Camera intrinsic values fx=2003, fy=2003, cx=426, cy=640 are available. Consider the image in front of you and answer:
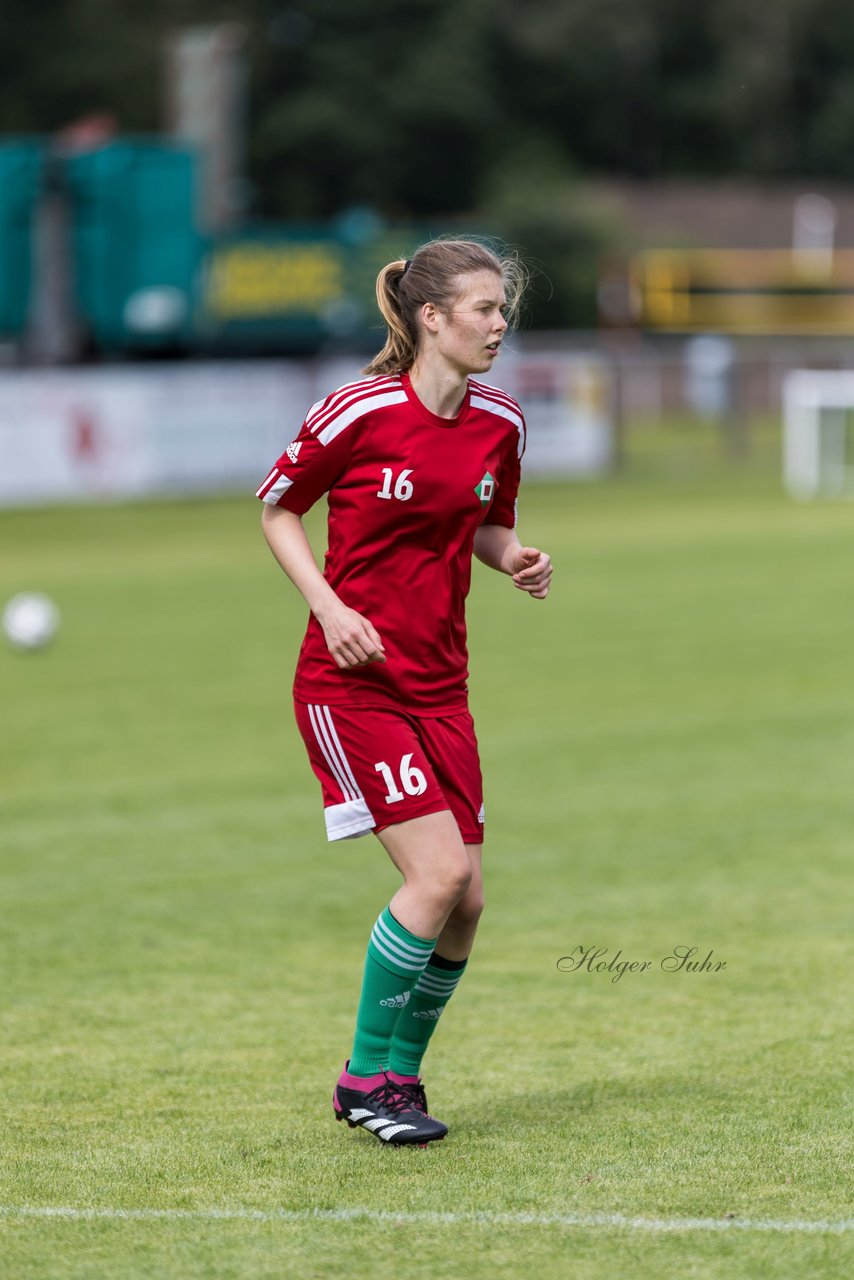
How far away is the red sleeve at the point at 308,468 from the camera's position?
4.49 m

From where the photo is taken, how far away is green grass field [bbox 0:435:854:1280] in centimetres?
390

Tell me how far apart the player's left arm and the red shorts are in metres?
0.36

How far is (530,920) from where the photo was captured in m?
7.00

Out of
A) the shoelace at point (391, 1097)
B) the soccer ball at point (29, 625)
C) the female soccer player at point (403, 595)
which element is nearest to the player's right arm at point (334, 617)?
the female soccer player at point (403, 595)

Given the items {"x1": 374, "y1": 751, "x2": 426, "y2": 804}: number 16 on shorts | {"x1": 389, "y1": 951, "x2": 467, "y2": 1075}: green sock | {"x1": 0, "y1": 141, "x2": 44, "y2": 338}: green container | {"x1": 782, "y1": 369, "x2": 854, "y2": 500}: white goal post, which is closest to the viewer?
{"x1": 374, "y1": 751, "x2": 426, "y2": 804}: number 16 on shorts

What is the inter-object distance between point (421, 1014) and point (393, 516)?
117 cm

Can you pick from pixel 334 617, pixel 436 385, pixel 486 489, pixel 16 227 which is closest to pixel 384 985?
pixel 334 617

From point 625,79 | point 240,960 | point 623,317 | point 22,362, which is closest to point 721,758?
point 240,960

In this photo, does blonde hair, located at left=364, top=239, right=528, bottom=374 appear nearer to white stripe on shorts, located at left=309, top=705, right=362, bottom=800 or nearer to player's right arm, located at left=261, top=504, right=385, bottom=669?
player's right arm, located at left=261, top=504, right=385, bottom=669

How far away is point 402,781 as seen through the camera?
4.43 m

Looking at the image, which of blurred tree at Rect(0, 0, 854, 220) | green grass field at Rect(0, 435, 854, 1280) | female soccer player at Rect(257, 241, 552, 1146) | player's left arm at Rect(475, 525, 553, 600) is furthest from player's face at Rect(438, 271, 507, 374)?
blurred tree at Rect(0, 0, 854, 220)

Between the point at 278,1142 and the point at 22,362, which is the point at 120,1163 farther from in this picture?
the point at 22,362

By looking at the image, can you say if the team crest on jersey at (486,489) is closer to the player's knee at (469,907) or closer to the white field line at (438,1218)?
the player's knee at (469,907)

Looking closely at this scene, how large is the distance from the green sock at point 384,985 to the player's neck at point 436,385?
114 cm
